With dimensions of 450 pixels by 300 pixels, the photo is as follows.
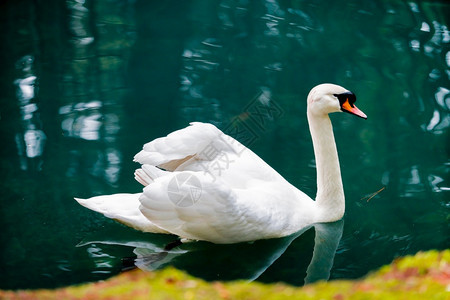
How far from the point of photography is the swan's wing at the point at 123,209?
5.96 metres

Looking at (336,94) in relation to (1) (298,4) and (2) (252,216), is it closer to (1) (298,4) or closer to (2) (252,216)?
(2) (252,216)

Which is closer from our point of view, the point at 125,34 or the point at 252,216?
the point at 252,216

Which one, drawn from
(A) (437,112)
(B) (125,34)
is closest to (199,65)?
(B) (125,34)

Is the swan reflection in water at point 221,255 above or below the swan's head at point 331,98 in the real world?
below

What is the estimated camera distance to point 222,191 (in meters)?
5.46

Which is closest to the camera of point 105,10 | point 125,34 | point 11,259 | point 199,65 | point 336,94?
point 11,259

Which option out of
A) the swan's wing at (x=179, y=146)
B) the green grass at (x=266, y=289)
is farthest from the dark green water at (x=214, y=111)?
the green grass at (x=266, y=289)

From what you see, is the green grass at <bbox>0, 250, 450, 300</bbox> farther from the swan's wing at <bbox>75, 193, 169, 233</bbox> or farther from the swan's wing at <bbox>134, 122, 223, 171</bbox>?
the swan's wing at <bbox>134, 122, 223, 171</bbox>

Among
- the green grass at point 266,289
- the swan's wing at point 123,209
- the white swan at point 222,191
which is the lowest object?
the swan's wing at point 123,209

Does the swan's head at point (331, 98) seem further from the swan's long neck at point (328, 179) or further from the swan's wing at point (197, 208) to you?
the swan's wing at point (197, 208)

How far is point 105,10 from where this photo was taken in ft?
37.4

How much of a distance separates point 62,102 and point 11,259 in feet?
10.5

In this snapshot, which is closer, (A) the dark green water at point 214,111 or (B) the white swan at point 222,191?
(B) the white swan at point 222,191

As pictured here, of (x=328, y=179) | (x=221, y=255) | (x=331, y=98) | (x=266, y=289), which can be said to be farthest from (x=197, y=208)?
(x=331, y=98)
